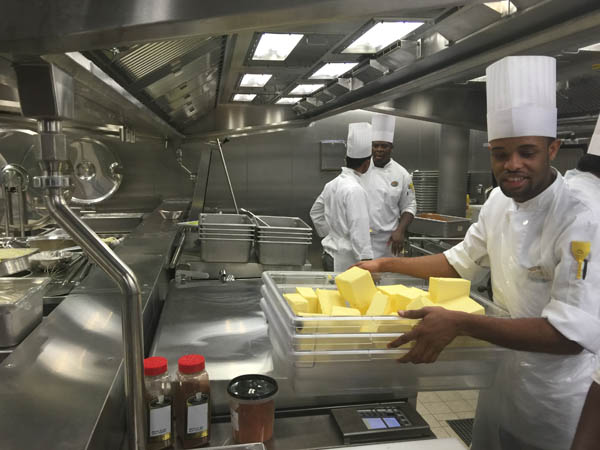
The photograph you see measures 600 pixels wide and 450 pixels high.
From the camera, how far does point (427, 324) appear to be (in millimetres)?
1008

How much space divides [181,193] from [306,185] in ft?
4.72

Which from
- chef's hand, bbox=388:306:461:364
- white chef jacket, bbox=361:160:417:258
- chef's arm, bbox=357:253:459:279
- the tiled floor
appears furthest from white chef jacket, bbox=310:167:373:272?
chef's hand, bbox=388:306:461:364

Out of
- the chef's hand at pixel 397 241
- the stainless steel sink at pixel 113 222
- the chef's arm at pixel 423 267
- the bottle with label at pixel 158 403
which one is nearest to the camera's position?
the bottle with label at pixel 158 403

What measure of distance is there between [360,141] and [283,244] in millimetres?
1353

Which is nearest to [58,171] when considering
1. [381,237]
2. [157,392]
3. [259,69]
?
[157,392]

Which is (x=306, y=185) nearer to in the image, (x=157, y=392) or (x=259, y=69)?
(x=259, y=69)

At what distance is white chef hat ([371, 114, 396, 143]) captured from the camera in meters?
3.71

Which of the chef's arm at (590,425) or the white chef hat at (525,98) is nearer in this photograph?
the chef's arm at (590,425)

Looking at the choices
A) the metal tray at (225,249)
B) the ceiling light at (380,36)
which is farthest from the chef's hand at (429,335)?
the metal tray at (225,249)

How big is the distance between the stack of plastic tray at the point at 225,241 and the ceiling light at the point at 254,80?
783 mm

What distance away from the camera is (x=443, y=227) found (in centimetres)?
353

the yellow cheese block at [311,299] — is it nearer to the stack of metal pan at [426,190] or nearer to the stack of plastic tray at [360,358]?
the stack of plastic tray at [360,358]

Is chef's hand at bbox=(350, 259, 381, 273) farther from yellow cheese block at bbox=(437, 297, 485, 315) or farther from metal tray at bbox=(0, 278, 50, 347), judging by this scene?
metal tray at bbox=(0, 278, 50, 347)

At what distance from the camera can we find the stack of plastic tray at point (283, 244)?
2.40 m
